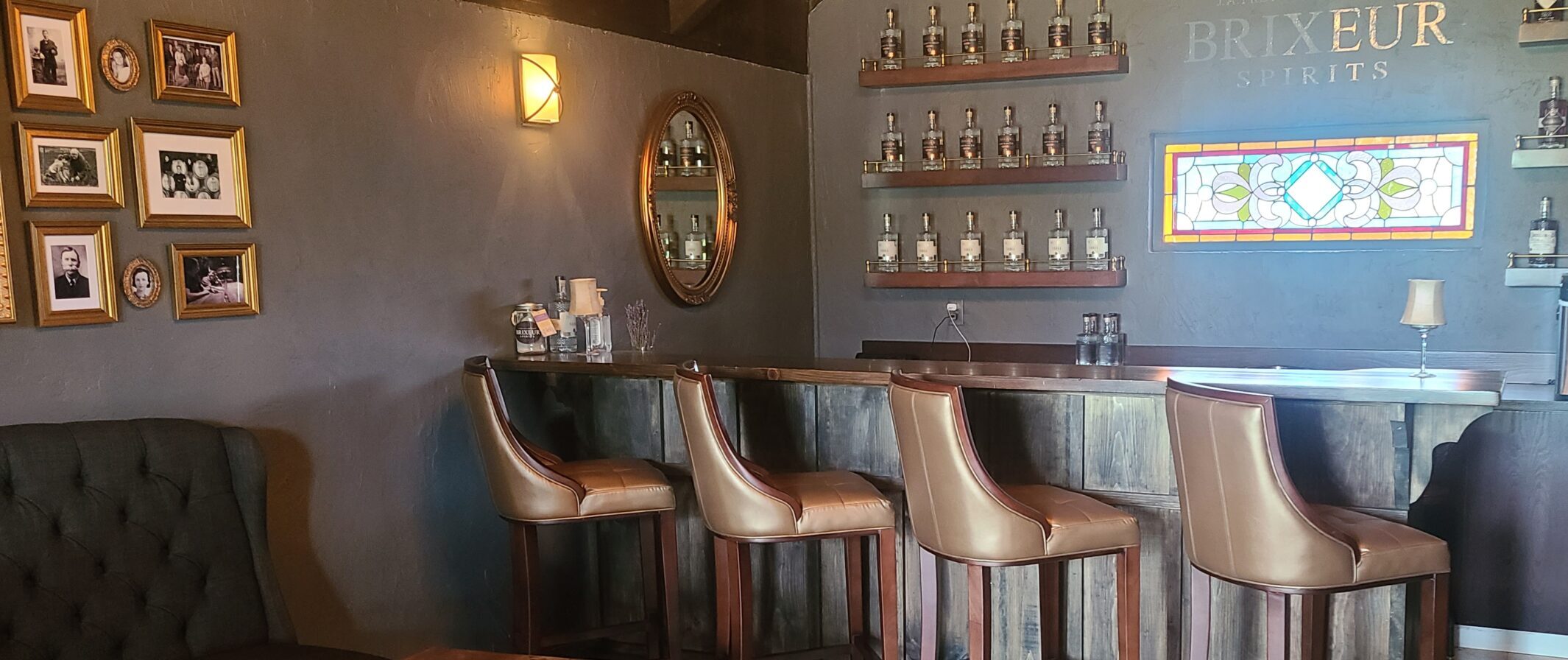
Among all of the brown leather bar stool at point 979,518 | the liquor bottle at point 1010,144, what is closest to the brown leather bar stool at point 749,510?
the brown leather bar stool at point 979,518

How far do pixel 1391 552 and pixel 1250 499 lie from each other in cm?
33

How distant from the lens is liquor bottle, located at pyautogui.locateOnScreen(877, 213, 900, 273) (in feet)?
17.6

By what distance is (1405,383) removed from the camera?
254cm

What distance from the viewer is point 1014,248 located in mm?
5125

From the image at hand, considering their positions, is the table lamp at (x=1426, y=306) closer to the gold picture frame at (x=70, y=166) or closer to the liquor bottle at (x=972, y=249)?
the liquor bottle at (x=972, y=249)

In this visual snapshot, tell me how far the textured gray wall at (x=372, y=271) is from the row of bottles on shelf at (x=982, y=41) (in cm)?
149

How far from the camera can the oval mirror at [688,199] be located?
4484 millimetres

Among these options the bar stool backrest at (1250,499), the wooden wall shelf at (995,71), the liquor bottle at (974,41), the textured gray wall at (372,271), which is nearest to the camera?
the bar stool backrest at (1250,499)

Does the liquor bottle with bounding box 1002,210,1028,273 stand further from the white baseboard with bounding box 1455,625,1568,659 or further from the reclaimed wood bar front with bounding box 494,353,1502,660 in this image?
the white baseboard with bounding box 1455,625,1568,659

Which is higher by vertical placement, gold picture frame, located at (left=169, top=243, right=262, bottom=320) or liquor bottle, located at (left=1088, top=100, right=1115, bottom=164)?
liquor bottle, located at (left=1088, top=100, right=1115, bottom=164)

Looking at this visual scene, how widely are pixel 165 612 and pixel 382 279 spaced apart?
1.20 meters

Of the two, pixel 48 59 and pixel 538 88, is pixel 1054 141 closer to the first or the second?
pixel 538 88

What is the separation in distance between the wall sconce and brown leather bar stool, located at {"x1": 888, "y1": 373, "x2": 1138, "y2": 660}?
1859 mm

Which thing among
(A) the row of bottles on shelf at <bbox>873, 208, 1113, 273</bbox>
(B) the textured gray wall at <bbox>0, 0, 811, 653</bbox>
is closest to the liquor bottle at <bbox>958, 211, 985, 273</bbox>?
(A) the row of bottles on shelf at <bbox>873, 208, 1113, 273</bbox>
